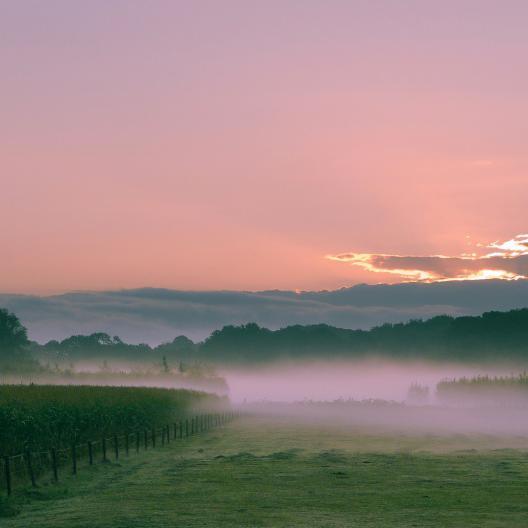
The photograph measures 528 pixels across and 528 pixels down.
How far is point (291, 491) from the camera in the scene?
3156 cm

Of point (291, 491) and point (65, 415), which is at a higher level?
point (65, 415)

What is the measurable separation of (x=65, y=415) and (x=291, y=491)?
17.2m

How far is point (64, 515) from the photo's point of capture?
85.5ft

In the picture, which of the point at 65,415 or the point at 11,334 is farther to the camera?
the point at 11,334

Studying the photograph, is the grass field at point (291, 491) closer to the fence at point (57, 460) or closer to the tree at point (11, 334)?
the fence at point (57, 460)

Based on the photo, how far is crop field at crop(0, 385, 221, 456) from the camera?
39625mm

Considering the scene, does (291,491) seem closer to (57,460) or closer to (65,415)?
(57,460)

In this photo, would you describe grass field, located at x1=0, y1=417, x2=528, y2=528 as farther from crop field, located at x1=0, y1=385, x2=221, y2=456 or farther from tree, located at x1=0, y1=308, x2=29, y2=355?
tree, located at x1=0, y1=308, x2=29, y2=355

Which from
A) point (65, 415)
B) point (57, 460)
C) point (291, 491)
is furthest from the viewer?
point (65, 415)

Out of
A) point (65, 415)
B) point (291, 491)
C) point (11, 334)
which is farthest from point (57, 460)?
point (11, 334)

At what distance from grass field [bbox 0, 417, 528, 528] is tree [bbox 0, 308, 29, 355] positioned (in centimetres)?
12844

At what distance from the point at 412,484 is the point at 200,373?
14058cm

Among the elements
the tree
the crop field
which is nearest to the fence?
the crop field

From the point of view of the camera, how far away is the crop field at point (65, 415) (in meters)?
39.6
